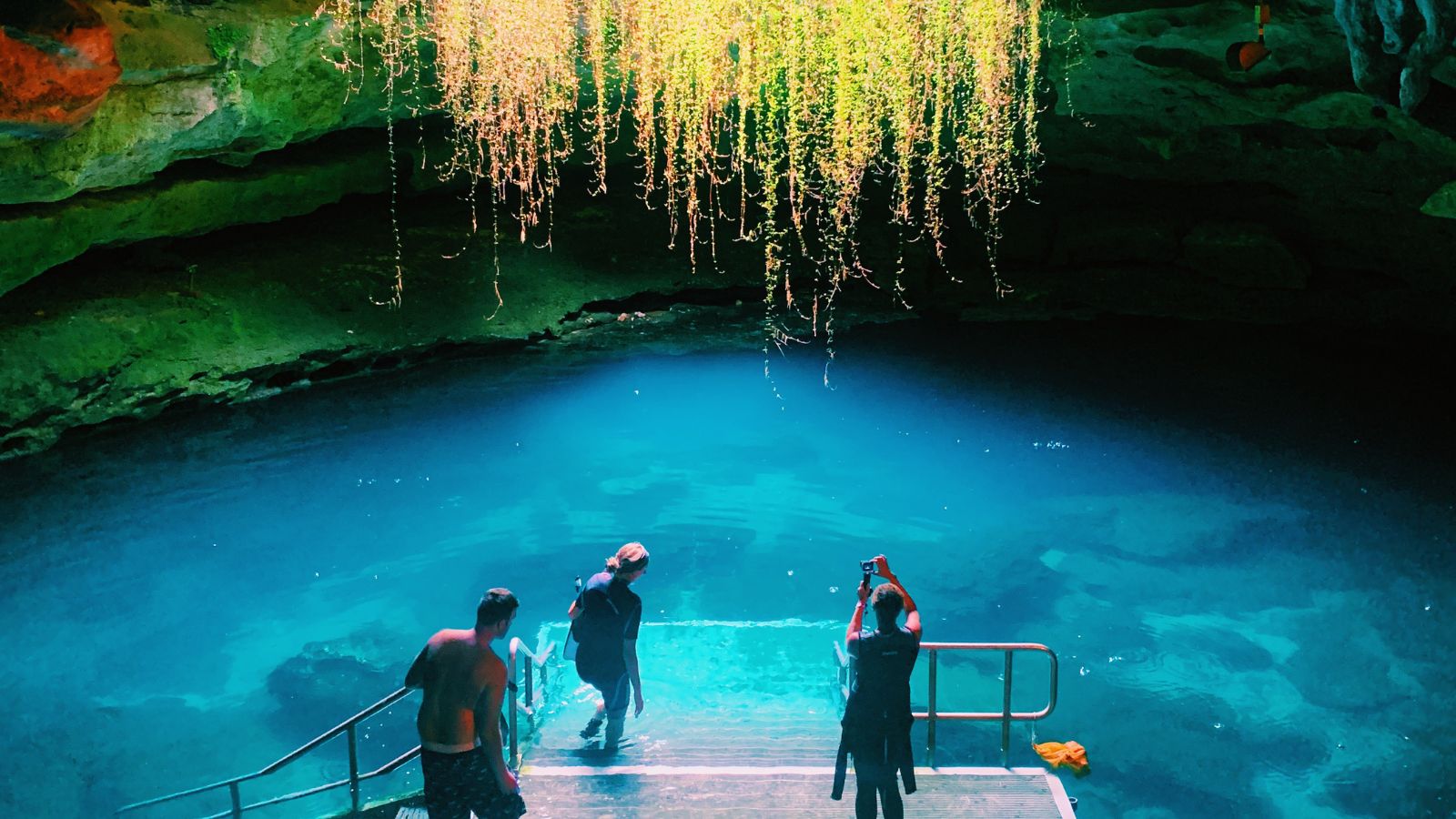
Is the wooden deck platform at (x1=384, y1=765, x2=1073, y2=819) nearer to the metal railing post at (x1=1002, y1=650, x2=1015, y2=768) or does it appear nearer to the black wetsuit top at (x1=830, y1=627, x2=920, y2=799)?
the metal railing post at (x1=1002, y1=650, x2=1015, y2=768)

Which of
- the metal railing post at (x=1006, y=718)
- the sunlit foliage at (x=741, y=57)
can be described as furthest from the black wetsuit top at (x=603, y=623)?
the sunlit foliage at (x=741, y=57)

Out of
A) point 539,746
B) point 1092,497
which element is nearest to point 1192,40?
point 1092,497

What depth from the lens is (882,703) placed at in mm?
3697

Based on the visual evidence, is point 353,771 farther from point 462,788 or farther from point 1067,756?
point 1067,756

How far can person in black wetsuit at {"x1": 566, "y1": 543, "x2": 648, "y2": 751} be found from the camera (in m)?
4.43

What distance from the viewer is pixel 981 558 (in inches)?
338

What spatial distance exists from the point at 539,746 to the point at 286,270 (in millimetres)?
6079

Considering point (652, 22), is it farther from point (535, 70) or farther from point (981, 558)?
point (981, 558)

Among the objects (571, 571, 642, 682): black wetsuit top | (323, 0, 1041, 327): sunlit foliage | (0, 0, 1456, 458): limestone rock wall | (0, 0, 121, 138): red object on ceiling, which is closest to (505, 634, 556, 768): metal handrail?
(571, 571, 642, 682): black wetsuit top

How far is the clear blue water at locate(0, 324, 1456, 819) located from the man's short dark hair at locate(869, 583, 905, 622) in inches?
100

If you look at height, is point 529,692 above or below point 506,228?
below

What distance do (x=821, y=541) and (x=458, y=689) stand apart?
5733mm

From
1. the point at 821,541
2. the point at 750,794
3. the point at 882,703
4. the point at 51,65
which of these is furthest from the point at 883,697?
the point at 51,65

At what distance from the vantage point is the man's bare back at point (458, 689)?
336 centimetres
